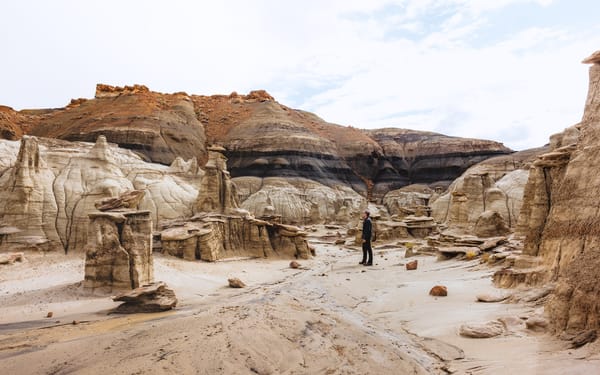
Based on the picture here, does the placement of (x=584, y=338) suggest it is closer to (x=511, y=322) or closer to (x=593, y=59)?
(x=511, y=322)

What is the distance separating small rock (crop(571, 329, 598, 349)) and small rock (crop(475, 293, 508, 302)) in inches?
111

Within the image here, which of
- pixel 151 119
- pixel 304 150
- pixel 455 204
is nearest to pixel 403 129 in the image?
pixel 304 150

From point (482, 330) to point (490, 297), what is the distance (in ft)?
6.54

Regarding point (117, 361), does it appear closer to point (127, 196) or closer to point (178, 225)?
point (127, 196)

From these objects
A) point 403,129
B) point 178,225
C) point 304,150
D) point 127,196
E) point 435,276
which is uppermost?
point 403,129

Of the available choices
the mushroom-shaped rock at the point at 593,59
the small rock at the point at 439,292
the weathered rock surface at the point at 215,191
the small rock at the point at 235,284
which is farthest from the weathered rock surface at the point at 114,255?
the mushroom-shaped rock at the point at 593,59

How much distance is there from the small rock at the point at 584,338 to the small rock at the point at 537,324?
27.1 inches

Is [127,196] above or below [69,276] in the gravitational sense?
above

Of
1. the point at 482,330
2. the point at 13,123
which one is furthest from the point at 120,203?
the point at 13,123

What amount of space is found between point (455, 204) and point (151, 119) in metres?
39.6

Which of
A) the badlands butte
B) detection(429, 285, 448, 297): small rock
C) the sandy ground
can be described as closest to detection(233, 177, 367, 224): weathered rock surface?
the badlands butte

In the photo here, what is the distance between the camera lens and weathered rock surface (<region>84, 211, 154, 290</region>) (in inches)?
348

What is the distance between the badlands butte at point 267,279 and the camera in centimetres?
429

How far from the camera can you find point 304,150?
5462 centimetres
